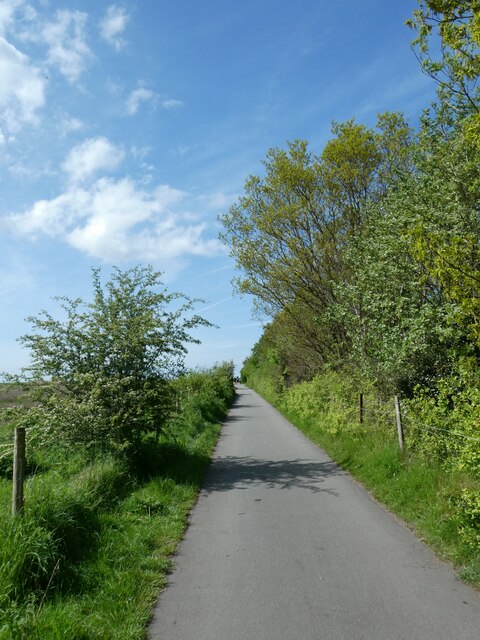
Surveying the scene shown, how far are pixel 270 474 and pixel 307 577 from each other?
560 cm

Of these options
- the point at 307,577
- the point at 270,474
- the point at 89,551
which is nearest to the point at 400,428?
the point at 270,474

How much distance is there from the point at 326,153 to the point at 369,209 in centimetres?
556

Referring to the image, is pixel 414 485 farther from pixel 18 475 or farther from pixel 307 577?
pixel 18 475

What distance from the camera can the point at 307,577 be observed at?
16.3ft

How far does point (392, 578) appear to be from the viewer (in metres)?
4.86

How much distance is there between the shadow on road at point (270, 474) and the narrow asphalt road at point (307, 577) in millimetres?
487

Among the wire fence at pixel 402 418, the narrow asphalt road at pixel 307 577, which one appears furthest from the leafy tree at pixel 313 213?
the narrow asphalt road at pixel 307 577

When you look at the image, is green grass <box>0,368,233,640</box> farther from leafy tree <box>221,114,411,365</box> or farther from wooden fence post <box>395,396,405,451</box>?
leafy tree <box>221,114,411,365</box>

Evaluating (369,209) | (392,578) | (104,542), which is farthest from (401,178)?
(104,542)

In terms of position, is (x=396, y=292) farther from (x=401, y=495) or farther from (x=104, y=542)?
(x=104, y=542)

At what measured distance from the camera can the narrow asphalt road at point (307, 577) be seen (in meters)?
3.95

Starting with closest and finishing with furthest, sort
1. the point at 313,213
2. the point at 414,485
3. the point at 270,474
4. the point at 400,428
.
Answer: the point at 414,485, the point at 400,428, the point at 270,474, the point at 313,213

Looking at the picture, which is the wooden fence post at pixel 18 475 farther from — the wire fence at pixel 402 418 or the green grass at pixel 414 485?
the wire fence at pixel 402 418

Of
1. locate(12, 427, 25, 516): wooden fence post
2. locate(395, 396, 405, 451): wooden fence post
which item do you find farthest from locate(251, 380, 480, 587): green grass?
locate(12, 427, 25, 516): wooden fence post
